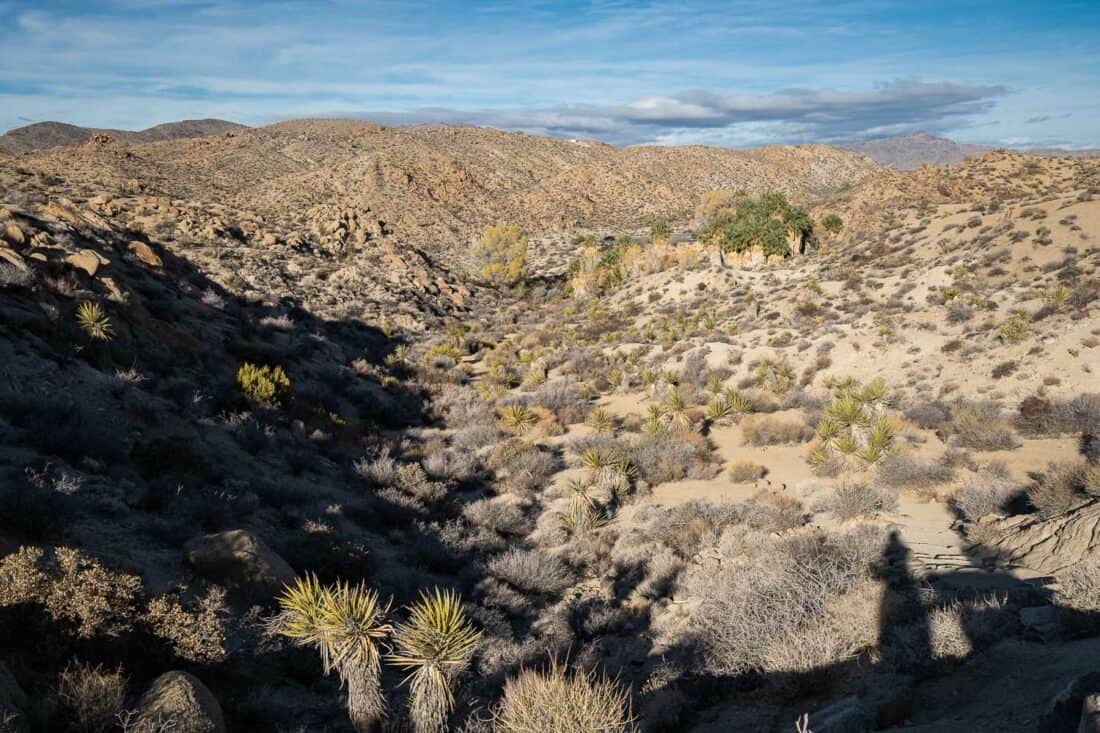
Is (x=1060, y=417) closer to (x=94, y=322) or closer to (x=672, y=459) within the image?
(x=672, y=459)

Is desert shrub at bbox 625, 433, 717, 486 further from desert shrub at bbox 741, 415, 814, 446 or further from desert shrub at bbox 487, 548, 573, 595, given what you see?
desert shrub at bbox 487, 548, 573, 595

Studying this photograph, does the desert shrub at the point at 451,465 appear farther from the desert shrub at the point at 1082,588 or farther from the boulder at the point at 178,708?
the desert shrub at the point at 1082,588

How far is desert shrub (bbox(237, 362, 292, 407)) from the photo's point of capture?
12.2m

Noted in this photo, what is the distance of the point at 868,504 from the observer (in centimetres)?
925

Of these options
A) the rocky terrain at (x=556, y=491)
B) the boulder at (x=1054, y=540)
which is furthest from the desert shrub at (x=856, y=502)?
the boulder at (x=1054, y=540)

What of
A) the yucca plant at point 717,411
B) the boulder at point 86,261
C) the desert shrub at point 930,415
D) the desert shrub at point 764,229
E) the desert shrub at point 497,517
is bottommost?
the desert shrub at point 497,517

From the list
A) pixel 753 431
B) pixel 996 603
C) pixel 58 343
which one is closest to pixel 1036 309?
pixel 753 431

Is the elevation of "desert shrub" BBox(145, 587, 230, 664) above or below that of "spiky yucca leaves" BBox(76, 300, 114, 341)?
below

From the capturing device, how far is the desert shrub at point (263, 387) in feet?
40.0

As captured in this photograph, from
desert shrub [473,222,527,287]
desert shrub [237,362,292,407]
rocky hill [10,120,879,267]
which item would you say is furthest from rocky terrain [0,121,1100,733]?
rocky hill [10,120,879,267]

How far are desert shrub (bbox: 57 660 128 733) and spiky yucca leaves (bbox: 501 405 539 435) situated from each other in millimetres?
11335

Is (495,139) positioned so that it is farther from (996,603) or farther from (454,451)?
(996,603)

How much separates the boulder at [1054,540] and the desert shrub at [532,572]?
554cm

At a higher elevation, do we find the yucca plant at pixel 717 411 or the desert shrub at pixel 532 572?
the yucca plant at pixel 717 411
